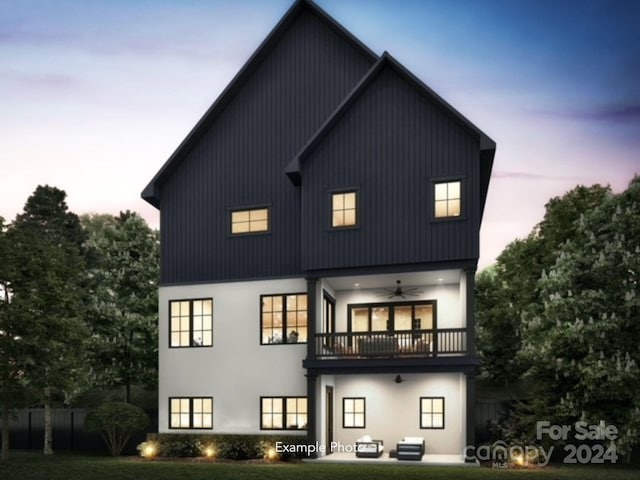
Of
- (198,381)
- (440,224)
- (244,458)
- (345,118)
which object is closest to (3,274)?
(198,381)

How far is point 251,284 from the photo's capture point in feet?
84.2

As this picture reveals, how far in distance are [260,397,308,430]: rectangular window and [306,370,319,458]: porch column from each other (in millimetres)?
1034

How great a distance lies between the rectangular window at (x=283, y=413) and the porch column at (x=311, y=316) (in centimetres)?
210

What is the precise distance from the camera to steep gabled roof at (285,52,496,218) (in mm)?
22188

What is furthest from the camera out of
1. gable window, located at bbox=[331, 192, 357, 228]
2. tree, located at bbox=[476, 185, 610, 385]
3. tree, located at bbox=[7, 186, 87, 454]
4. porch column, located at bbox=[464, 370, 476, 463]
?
tree, located at bbox=[476, 185, 610, 385]

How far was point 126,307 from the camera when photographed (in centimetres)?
3334

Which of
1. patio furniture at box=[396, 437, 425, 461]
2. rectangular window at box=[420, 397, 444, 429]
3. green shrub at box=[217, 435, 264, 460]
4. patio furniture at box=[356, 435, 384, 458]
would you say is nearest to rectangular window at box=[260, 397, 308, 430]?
green shrub at box=[217, 435, 264, 460]

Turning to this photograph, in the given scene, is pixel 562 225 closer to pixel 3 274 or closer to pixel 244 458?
pixel 244 458

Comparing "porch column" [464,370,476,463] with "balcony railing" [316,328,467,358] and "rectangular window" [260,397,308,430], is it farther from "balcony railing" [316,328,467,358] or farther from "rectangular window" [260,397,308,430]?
"rectangular window" [260,397,308,430]

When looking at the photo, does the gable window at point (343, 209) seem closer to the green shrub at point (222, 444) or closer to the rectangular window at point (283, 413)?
the rectangular window at point (283, 413)

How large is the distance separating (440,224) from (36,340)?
14886 mm

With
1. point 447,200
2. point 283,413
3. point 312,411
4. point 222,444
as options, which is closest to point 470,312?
point 447,200

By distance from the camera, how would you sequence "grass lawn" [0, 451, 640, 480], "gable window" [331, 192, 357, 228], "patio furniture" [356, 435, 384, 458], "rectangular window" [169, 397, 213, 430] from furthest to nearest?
1. "rectangular window" [169, 397, 213, 430]
2. "gable window" [331, 192, 357, 228]
3. "patio furniture" [356, 435, 384, 458]
4. "grass lawn" [0, 451, 640, 480]

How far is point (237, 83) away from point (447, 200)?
10.3 metres
